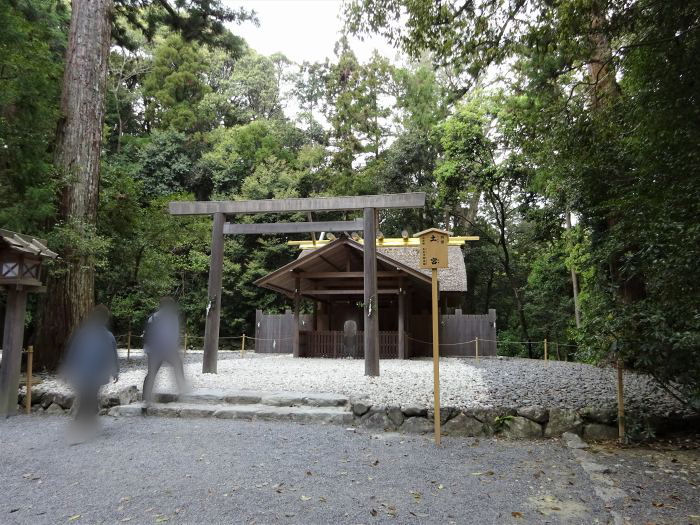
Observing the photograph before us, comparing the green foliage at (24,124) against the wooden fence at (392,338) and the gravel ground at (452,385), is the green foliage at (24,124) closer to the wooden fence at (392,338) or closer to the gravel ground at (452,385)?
the gravel ground at (452,385)

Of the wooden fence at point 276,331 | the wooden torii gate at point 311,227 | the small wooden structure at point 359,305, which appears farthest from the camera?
the wooden fence at point 276,331

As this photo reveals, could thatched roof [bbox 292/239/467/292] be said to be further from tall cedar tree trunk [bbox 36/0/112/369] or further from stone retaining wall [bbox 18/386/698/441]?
stone retaining wall [bbox 18/386/698/441]

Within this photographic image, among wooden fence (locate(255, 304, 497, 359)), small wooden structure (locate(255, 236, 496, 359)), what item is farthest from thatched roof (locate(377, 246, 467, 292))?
wooden fence (locate(255, 304, 497, 359))

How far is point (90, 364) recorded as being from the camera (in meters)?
5.38

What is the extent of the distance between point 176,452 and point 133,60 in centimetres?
3057

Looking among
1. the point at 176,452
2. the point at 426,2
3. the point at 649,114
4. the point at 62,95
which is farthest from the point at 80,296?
the point at 649,114

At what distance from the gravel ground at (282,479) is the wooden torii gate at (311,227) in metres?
3.35

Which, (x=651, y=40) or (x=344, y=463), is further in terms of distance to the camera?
(x=651, y=40)

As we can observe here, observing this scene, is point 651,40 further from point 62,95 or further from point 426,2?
point 62,95

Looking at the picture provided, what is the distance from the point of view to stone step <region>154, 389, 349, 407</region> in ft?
21.9

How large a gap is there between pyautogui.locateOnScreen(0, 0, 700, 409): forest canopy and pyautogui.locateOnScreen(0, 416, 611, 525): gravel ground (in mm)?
2146

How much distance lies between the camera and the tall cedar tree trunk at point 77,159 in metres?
9.51

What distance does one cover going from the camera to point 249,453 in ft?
15.5

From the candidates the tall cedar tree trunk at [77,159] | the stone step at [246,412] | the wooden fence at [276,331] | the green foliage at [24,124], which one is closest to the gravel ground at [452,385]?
the stone step at [246,412]
